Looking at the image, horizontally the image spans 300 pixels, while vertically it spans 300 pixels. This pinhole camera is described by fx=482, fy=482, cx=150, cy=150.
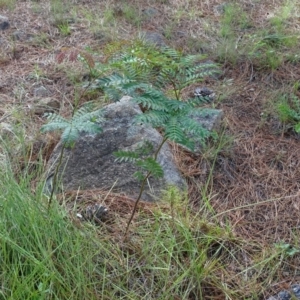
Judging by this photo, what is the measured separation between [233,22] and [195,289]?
8.52 feet

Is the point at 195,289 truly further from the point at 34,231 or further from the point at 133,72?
the point at 133,72

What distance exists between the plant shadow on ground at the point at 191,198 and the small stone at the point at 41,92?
51mm

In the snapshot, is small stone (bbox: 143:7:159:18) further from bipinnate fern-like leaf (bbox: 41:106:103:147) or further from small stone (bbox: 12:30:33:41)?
bipinnate fern-like leaf (bbox: 41:106:103:147)

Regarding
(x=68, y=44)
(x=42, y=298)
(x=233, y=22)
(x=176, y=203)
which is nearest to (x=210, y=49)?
(x=233, y=22)

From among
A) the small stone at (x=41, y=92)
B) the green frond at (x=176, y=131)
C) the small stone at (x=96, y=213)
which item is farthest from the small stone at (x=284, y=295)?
the small stone at (x=41, y=92)

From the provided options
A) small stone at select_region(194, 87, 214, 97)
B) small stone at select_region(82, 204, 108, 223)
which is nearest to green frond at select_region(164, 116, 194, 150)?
small stone at select_region(82, 204, 108, 223)

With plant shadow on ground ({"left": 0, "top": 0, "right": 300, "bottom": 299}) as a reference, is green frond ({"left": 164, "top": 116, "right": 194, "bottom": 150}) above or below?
above

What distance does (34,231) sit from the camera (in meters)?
1.73

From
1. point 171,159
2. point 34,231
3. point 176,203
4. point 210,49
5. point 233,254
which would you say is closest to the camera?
point 34,231

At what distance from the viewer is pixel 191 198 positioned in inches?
90.0

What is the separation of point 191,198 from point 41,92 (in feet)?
4.11

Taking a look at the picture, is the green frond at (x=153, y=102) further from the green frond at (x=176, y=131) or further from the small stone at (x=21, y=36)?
the small stone at (x=21, y=36)

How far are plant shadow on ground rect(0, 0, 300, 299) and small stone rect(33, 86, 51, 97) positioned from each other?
2.0 inches

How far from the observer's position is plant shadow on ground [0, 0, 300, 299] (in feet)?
5.75
